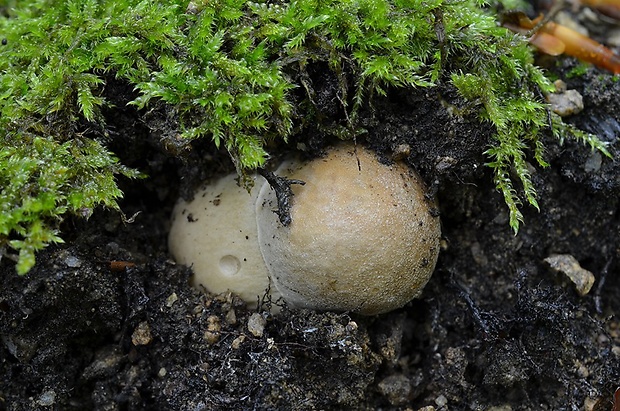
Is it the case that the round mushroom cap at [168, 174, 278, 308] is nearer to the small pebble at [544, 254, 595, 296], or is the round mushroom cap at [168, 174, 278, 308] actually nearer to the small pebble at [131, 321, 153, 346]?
the small pebble at [131, 321, 153, 346]

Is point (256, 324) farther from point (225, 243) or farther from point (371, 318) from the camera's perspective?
point (371, 318)

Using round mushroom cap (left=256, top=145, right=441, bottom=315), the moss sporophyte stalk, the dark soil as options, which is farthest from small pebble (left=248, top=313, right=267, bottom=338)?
the moss sporophyte stalk

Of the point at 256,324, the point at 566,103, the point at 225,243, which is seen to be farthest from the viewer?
the point at 566,103

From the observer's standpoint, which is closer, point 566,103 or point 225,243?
point 225,243

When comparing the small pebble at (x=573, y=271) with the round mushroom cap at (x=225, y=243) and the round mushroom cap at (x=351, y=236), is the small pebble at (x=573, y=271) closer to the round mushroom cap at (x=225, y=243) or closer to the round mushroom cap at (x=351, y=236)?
the round mushroom cap at (x=351, y=236)

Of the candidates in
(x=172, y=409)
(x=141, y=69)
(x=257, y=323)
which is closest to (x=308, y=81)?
(x=141, y=69)

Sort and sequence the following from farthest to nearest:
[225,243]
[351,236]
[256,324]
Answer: [225,243] → [256,324] → [351,236]

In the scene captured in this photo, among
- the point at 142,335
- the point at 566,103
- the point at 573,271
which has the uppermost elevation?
the point at 566,103

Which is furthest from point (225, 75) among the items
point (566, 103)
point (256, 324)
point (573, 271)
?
point (573, 271)
